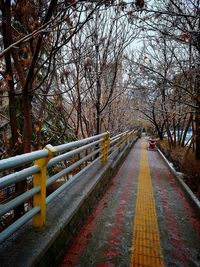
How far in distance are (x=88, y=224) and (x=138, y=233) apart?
86 centimetres

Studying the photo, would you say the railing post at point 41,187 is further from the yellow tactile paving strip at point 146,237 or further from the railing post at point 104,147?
the railing post at point 104,147

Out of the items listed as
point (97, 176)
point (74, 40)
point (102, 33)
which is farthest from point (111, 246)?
point (102, 33)

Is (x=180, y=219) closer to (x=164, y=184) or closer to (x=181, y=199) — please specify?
(x=181, y=199)

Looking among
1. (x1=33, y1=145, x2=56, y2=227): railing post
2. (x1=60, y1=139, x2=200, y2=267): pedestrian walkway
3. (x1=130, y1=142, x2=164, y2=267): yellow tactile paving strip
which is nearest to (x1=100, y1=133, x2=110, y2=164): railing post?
(x1=60, y1=139, x2=200, y2=267): pedestrian walkway

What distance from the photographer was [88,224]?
3934mm

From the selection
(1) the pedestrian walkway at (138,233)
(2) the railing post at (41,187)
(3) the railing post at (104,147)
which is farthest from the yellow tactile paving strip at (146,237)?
(3) the railing post at (104,147)

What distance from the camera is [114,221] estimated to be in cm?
414

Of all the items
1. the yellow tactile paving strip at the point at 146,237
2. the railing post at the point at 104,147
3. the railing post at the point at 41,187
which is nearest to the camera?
the railing post at the point at 41,187

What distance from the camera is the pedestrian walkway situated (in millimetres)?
3000

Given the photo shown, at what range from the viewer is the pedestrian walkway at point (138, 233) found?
3000 millimetres

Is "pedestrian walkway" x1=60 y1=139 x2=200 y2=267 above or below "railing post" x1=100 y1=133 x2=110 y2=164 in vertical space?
below

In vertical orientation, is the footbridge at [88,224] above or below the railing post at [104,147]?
below

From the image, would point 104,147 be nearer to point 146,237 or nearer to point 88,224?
point 88,224

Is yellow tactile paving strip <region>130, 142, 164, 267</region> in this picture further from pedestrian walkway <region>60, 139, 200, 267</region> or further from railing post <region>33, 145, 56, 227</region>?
railing post <region>33, 145, 56, 227</region>
